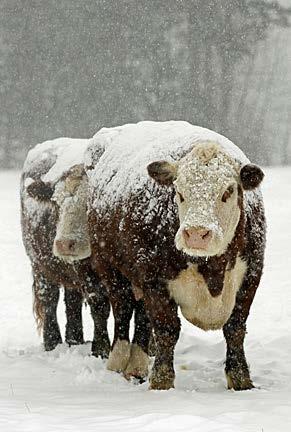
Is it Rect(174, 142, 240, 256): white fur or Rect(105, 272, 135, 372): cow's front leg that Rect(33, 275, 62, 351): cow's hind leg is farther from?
Rect(174, 142, 240, 256): white fur

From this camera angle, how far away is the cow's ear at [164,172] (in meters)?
5.69

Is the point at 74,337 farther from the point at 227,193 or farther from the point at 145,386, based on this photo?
the point at 227,193

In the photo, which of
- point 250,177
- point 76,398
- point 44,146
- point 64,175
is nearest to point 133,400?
point 76,398

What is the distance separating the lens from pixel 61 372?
704 centimetres

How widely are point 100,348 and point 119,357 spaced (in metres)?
0.80

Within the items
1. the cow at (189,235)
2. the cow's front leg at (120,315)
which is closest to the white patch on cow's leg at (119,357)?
the cow's front leg at (120,315)

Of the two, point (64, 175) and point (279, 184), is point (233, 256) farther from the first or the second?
point (279, 184)

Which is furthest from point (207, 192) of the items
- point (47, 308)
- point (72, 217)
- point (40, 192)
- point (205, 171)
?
point (47, 308)

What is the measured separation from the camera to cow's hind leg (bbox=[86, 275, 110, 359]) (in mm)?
7801

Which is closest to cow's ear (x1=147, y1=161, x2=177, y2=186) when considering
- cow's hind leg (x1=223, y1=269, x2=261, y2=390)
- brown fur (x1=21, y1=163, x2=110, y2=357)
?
cow's hind leg (x1=223, y1=269, x2=261, y2=390)

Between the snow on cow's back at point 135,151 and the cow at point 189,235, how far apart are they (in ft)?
0.04

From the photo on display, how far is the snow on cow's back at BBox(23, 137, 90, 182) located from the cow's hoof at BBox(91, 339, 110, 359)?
1.68 metres

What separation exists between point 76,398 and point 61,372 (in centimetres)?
145

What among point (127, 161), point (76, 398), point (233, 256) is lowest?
point (76, 398)
